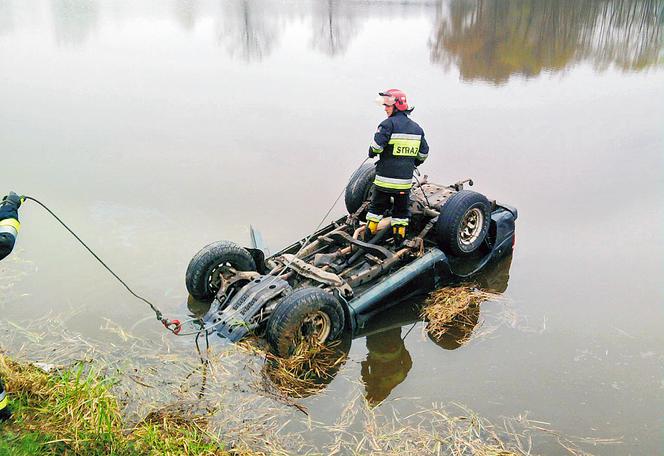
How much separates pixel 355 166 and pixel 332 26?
15616mm

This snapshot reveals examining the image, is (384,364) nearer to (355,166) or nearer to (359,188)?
(359,188)

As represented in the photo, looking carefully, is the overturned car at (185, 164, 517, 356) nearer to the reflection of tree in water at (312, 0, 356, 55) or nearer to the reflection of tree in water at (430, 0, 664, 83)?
the reflection of tree in water at (430, 0, 664, 83)

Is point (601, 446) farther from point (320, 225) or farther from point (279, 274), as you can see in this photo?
point (320, 225)

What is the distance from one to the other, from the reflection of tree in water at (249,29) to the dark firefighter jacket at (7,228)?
14.1 metres

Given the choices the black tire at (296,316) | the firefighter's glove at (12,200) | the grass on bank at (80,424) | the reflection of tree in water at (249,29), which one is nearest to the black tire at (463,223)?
the black tire at (296,316)

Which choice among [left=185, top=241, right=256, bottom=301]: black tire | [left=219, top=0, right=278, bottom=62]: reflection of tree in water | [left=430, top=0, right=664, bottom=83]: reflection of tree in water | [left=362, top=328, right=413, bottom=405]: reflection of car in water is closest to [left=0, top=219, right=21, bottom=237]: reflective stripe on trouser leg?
[left=185, top=241, right=256, bottom=301]: black tire

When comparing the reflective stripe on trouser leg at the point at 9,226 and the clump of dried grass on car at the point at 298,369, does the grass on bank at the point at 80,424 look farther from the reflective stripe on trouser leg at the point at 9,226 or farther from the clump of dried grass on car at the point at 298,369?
the reflective stripe on trouser leg at the point at 9,226

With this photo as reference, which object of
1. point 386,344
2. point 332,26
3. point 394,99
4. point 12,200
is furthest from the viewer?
point 332,26

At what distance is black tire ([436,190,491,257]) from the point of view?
21.6ft

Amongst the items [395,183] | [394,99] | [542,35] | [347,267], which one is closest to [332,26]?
[542,35]

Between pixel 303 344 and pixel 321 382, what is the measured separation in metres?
0.38

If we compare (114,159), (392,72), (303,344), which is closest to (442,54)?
(392,72)

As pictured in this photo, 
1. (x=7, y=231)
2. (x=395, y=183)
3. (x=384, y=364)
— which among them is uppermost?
(x=7, y=231)

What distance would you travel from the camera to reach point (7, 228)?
411cm
